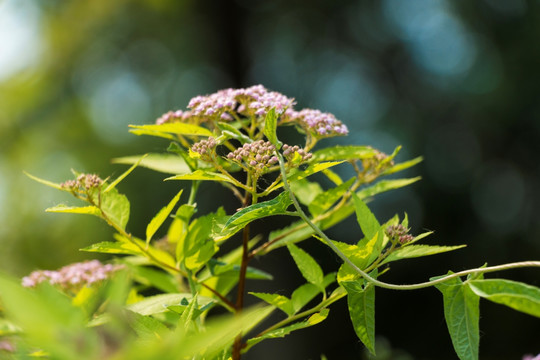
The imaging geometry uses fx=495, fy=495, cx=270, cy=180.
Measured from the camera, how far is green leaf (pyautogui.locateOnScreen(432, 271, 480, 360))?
42 cm

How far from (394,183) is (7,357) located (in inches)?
20.2

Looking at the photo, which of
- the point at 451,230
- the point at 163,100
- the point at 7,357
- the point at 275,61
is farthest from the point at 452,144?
the point at 7,357

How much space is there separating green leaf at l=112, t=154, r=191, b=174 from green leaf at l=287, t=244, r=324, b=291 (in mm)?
193

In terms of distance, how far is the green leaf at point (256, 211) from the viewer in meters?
0.42

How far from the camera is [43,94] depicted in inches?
233

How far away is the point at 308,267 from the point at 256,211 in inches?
6.1

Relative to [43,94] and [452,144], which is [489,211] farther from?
[43,94]

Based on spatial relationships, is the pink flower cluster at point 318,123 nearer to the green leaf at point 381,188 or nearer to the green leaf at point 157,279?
the green leaf at point 381,188

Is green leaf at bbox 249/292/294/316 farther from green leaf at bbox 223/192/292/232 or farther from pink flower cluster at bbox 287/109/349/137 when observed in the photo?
pink flower cluster at bbox 287/109/349/137

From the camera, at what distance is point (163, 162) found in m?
0.69

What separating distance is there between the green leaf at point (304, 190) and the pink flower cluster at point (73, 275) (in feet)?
0.87

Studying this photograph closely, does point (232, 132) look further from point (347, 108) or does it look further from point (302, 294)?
point (347, 108)

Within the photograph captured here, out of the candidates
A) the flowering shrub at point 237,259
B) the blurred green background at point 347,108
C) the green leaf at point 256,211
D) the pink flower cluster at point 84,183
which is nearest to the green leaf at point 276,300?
the flowering shrub at point 237,259

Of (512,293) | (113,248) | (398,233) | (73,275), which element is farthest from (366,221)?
(73,275)
